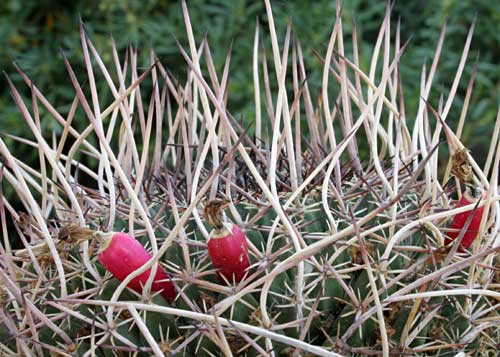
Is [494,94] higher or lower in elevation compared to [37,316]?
lower

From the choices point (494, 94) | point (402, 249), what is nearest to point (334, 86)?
point (494, 94)

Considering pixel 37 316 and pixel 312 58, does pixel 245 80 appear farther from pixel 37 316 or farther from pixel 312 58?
pixel 37 316

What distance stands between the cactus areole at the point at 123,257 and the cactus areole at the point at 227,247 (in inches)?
2.4

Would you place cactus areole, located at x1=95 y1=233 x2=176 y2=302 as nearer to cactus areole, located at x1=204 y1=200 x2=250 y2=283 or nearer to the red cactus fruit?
cactus areole, located at x1=204 y1=200 x2=250 y2=283

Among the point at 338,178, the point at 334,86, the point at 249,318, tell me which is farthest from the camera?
the point at 334,86

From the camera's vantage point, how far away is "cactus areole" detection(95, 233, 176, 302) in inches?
34.4

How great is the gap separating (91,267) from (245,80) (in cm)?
185

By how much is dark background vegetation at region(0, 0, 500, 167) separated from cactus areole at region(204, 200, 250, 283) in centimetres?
173

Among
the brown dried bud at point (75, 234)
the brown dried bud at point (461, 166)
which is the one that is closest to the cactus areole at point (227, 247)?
the brown dried bud at point (75, 234)

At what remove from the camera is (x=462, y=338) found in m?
0.92

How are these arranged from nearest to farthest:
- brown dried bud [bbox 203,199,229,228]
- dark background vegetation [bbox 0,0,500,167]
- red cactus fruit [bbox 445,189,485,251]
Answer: brown dried bud [bbox 203,199,229,228] → red cactus fruit [bbox 445,189,485,251] → dark background vegetation [bbox 0,0,500,167]

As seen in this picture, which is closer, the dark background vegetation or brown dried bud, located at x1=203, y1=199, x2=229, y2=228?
brown dried bud, located at x1=203, y1=199, x2=229, y2=228

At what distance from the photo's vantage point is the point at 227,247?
0.86m

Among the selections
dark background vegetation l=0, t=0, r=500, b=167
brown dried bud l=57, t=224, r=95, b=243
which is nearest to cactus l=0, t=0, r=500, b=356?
brown dried bud l=57, t=224, r=95, b=243
